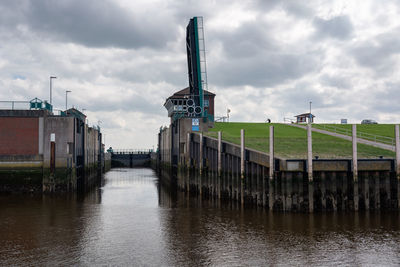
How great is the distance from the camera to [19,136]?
3884cm

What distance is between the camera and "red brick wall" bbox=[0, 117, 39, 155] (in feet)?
126

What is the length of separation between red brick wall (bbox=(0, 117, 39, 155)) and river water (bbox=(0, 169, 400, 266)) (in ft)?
35.8

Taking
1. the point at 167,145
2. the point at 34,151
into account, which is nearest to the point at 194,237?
the point at 34,151

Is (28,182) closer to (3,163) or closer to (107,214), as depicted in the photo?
(3,163)

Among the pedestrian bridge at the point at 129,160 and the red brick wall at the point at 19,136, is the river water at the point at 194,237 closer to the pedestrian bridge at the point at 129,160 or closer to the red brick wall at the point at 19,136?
the red brick wall at the point at 19,136

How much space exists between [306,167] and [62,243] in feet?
48.8

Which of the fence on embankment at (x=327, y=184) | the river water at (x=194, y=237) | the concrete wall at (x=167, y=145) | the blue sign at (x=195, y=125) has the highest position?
the blue sign at (x=195, y=125)

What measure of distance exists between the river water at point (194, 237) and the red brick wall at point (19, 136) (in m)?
10.9

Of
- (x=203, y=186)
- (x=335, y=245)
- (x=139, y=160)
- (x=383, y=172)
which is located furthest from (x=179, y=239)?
(x=139, y=160)

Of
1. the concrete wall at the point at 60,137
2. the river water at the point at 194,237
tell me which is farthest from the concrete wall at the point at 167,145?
the river water at the point at 194,237

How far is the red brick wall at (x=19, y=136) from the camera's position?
38.5 m

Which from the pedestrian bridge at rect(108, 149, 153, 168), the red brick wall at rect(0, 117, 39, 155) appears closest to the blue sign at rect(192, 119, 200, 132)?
the red brick wall at rect(0, 117, 39, 155)

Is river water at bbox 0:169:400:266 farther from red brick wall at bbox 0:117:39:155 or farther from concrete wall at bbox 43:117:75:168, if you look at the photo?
red brick wall at bbox 0:117:39:155

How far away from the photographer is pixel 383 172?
2455 cm
